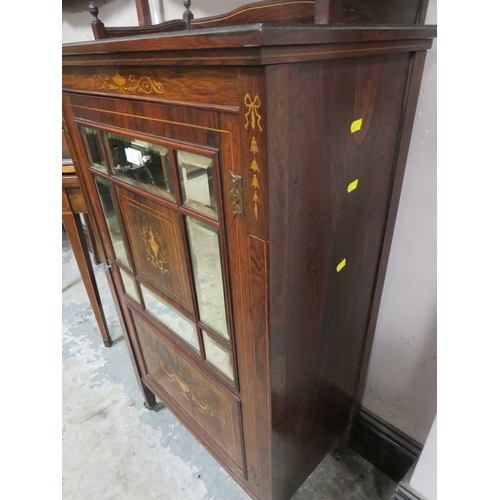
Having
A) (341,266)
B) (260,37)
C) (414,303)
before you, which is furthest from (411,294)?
(260,37)

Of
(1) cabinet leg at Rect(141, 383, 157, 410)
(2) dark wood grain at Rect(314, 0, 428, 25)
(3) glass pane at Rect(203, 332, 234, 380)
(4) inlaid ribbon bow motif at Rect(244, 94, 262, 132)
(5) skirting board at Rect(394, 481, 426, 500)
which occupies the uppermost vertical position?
(2) dark wood grain at Rect(314, 0, 428, 25)

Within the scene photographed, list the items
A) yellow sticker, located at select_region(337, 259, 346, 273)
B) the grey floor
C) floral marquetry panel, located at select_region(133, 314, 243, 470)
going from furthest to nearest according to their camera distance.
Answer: the grey floor → floral marquetry panel, located at select_region(133, 314, 243, 470) → yellow sticker, located at select_region(337, 259, 346, 273)

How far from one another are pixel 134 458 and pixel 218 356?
0.72 metres

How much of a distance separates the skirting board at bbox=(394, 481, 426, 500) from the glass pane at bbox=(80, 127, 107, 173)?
1.08 metres

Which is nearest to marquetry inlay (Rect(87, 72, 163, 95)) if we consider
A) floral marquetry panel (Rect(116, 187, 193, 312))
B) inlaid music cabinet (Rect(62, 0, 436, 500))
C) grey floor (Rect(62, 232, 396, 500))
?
inlaid music cabinet (Rect(62, 0, 436, 500))

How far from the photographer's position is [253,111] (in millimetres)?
443

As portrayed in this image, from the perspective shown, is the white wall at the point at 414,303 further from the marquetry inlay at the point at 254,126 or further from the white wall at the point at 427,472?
the marquetry inlay at the point at 254,126

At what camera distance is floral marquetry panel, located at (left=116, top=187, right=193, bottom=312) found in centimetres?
74

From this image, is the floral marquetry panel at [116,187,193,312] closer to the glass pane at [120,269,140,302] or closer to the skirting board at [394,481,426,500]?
the glass pane at [120,269,140,302]

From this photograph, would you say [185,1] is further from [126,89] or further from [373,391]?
[373,391]

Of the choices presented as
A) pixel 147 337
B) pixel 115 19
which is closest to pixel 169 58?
pixel 147 337

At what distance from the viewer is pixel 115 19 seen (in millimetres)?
1316

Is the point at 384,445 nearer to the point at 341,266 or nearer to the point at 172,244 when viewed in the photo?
the point at 341,266
